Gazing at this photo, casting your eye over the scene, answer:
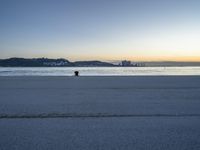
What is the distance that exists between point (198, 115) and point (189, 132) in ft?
6.41

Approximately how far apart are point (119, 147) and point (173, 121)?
2.30m

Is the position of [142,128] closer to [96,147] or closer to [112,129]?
[112,129]

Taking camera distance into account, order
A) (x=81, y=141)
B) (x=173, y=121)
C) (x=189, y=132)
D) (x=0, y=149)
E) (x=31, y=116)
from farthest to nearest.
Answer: (x=31, y=116)
(x=173, y=121)
(x=189, y=132)
(x=81, y=141)
(x=0, y=149)

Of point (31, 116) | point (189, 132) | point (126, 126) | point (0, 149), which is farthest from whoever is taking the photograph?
point (31, 116)

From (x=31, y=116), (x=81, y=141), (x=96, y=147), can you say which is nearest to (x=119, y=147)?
(x=96, y=147)

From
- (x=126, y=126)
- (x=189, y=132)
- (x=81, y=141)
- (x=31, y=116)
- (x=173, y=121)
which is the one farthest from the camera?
(x=31, y=116)

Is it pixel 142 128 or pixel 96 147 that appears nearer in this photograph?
pixel 96 147

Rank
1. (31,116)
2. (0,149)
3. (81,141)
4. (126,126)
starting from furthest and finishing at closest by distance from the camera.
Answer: (31,116) < (126,126) < (81,141) < (0,149)

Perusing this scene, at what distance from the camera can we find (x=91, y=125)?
237 inches

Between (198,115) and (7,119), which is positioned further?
(198,115)

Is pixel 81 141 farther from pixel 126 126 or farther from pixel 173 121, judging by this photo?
pixel 173 121

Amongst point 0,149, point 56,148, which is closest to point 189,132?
point 56,148

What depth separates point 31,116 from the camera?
709cm

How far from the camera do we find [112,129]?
18.5 feet
